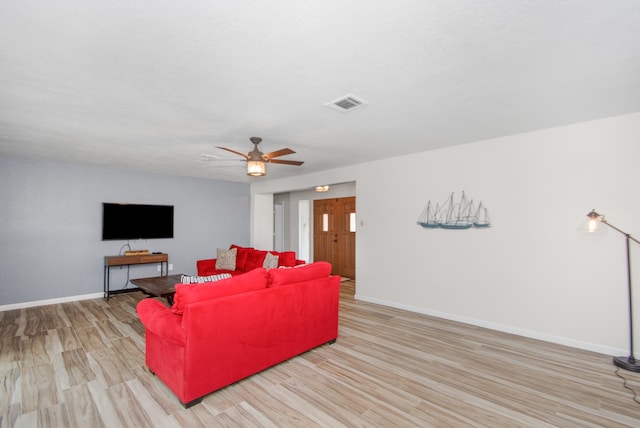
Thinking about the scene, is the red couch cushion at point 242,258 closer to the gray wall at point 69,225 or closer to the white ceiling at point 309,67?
the gray wall at point 69,225

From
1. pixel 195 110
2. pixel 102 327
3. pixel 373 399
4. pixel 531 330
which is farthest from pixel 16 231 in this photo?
pixel 531 330

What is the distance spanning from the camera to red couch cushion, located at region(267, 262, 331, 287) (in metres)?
2.92

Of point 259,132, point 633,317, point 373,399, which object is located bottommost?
point 373,399

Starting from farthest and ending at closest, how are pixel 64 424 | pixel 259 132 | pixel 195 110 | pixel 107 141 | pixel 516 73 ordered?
pixel 107 141, pixel 259 132, pixel 195 110, pixel 516 73, pixel 64 424

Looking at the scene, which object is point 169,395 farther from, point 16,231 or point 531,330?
point 16,231

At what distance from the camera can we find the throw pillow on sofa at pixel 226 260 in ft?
19.1

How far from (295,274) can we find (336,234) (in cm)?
476

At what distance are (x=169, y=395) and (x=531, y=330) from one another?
3.99 m

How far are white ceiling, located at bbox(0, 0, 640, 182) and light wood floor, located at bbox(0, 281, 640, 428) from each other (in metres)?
2.48

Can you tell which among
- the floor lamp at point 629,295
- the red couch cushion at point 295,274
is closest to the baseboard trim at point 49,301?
the red couch cushion at point 295,274

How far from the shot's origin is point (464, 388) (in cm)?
257

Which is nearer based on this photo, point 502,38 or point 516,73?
point 502,38

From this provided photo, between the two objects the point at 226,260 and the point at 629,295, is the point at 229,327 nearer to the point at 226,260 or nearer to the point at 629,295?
the point at 226,260

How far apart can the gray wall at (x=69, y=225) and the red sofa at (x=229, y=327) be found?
13.0 feet
